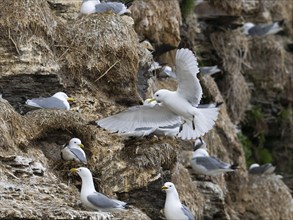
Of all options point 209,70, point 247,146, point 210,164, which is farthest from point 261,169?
point 210,164

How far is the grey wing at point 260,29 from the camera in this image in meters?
18.5

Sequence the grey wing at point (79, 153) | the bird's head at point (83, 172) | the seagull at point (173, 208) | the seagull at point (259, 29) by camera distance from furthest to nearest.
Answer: the seagull at point (259, 29) → the seagull at point (173, 208) → the grey wing at point (79, 153) → the bird's head at point (83, 172)

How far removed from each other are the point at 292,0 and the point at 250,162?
3.95m

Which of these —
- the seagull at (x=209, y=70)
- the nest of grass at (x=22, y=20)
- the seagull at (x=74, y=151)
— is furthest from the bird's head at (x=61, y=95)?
the seagull at (x=209, y=70)

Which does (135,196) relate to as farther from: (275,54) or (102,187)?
(275,54)

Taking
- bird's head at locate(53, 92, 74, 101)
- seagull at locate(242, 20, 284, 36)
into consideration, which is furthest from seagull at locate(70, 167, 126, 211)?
seagull at locate(242, 20, 284, 36)

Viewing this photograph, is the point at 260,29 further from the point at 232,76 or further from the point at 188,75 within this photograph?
the point at 188,75

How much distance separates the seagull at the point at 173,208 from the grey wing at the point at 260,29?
791cm

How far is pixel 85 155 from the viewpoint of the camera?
10.9 metres

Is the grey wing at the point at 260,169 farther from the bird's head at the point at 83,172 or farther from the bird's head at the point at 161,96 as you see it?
the bird's head at the point at 83,172

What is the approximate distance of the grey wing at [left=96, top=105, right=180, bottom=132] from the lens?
11039mm

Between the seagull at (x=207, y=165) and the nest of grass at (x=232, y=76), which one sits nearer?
the seagull at (x=207, y=165)

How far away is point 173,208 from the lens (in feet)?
36.3

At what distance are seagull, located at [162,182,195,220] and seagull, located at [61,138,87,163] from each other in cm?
102
